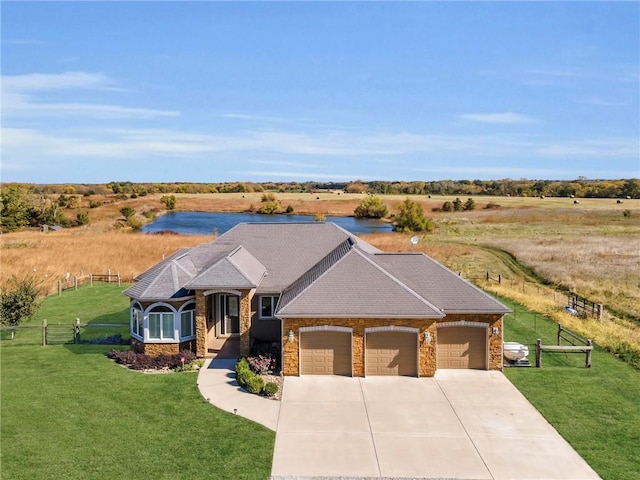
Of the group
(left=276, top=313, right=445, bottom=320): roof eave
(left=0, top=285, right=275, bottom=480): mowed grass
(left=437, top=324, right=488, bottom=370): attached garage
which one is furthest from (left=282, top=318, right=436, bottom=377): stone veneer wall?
(left=0, top=285, right=275, bottom=480): mowed grass

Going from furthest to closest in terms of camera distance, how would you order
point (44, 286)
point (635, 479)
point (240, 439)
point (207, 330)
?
1. point (44, 286)
2. point (207, 330)
3. point (240, 439)
4. point (635, 479)

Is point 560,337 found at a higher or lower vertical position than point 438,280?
lower

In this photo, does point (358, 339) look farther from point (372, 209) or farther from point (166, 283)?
point (372, 209)

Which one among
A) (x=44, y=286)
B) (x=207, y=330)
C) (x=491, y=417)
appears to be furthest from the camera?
(x=44, y=286)

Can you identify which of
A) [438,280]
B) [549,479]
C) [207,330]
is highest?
[438,280]

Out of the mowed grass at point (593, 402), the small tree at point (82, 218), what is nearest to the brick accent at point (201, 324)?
the mowed grass at point (593, 402)

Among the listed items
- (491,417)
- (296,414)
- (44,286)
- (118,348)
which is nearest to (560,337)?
(491,417)

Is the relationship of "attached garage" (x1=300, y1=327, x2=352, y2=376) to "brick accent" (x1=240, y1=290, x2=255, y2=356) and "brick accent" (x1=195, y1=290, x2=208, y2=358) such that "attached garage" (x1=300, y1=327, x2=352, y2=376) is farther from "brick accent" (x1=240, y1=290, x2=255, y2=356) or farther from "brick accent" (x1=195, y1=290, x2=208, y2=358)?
"brick accent" (x1=195, y1=290, x2=208, y2=358)

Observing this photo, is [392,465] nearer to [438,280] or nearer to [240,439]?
[240,439]
